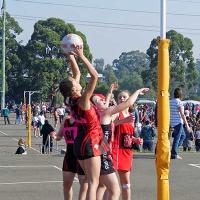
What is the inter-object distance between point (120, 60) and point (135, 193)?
574 ft

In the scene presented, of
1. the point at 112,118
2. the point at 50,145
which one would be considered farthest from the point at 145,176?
the point at 50,145

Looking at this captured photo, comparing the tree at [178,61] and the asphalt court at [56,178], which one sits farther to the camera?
the tree at [178,61]

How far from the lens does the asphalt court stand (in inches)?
461

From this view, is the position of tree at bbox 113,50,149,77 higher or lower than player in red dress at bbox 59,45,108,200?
higher

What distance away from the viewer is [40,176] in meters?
14.0

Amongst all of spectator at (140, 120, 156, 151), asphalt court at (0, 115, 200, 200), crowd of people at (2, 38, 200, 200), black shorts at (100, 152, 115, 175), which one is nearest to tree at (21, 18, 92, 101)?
spectator at (140, 120, 156, 151)

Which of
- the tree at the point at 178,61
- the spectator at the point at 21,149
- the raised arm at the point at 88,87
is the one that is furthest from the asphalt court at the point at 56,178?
the tree at the point at 178,61

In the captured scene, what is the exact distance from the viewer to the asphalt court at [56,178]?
38.4 feet

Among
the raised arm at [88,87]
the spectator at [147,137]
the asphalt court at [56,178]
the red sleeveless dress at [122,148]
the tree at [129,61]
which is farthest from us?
the tree at [129,61]

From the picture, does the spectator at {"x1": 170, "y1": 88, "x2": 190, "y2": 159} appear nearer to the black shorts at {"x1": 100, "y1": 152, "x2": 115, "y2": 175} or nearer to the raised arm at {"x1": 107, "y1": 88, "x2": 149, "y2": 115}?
the raised arm at {"x1": 107, "y1": 88, "x2": 149, "y2": 115}

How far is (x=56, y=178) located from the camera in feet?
45.0

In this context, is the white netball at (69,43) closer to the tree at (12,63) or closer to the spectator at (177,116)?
the spectator at (177,116)

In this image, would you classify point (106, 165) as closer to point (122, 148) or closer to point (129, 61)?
point (122, 148)

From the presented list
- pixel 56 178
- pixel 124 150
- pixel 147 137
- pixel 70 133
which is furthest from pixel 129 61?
pixel 70 133
